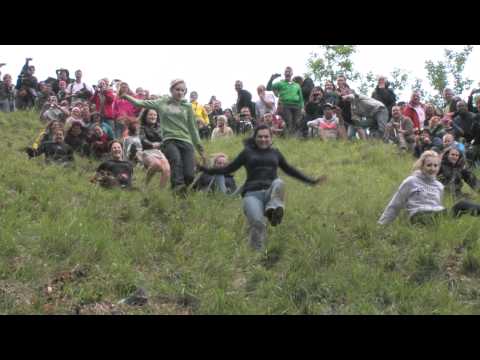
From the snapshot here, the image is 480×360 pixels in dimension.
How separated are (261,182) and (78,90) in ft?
40.4

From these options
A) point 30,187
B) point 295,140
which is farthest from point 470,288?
point 295,140

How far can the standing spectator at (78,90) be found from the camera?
19719 mm

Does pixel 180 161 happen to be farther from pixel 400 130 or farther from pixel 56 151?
pixel 400 130

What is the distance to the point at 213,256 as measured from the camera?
8.67 metres

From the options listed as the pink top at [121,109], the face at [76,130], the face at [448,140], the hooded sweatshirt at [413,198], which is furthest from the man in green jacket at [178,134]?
the pink top at [121,109]

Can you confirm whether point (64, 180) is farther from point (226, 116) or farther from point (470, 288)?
point (226, 116)

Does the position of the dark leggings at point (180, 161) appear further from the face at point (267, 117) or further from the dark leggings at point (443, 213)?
the face at point (267, 117)

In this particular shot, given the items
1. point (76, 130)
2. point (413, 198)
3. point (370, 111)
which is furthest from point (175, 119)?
point (370, 111)

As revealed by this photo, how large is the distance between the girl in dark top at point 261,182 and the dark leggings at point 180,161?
197 centimetres

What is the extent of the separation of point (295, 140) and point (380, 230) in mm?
8332

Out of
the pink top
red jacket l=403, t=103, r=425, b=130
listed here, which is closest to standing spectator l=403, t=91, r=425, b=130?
red jacket l=403, t=103, r=425, b=130

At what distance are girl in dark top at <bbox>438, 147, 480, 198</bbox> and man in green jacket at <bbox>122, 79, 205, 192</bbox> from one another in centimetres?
431

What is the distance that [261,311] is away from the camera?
716 centimetres

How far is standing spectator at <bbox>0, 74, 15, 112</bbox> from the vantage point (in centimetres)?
2055
